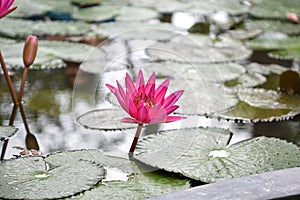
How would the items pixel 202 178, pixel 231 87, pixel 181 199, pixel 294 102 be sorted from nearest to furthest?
pixel 181 199
pixel 202 178
pixel 294 102
pixel 231 87

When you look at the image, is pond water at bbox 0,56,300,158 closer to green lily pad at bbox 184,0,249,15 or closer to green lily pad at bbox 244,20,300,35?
green lily pad at bbox 244,20,300,35

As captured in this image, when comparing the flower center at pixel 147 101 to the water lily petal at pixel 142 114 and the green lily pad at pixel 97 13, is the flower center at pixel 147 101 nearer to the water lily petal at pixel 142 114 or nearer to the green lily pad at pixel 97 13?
the water lily petal at pixel 142 114

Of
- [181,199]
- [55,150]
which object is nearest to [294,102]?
[55,150]

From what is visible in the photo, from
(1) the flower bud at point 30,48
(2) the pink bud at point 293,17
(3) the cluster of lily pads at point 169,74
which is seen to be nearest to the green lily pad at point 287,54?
(3) the cluster of lily pads at point 169,74

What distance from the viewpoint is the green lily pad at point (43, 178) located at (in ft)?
3.69

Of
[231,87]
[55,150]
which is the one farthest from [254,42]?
[55,150]

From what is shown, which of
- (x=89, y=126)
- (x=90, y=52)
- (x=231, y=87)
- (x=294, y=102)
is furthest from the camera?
(x=90, y=52)

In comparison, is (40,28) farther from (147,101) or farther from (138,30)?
(147,101)

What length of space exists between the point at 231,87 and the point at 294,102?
221 millimetres

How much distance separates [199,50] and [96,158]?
1060mm

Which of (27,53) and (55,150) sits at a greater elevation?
(27,53)

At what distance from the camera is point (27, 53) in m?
1.53

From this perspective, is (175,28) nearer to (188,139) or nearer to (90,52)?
(90,52)

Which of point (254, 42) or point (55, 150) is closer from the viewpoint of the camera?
point (55, 150)
